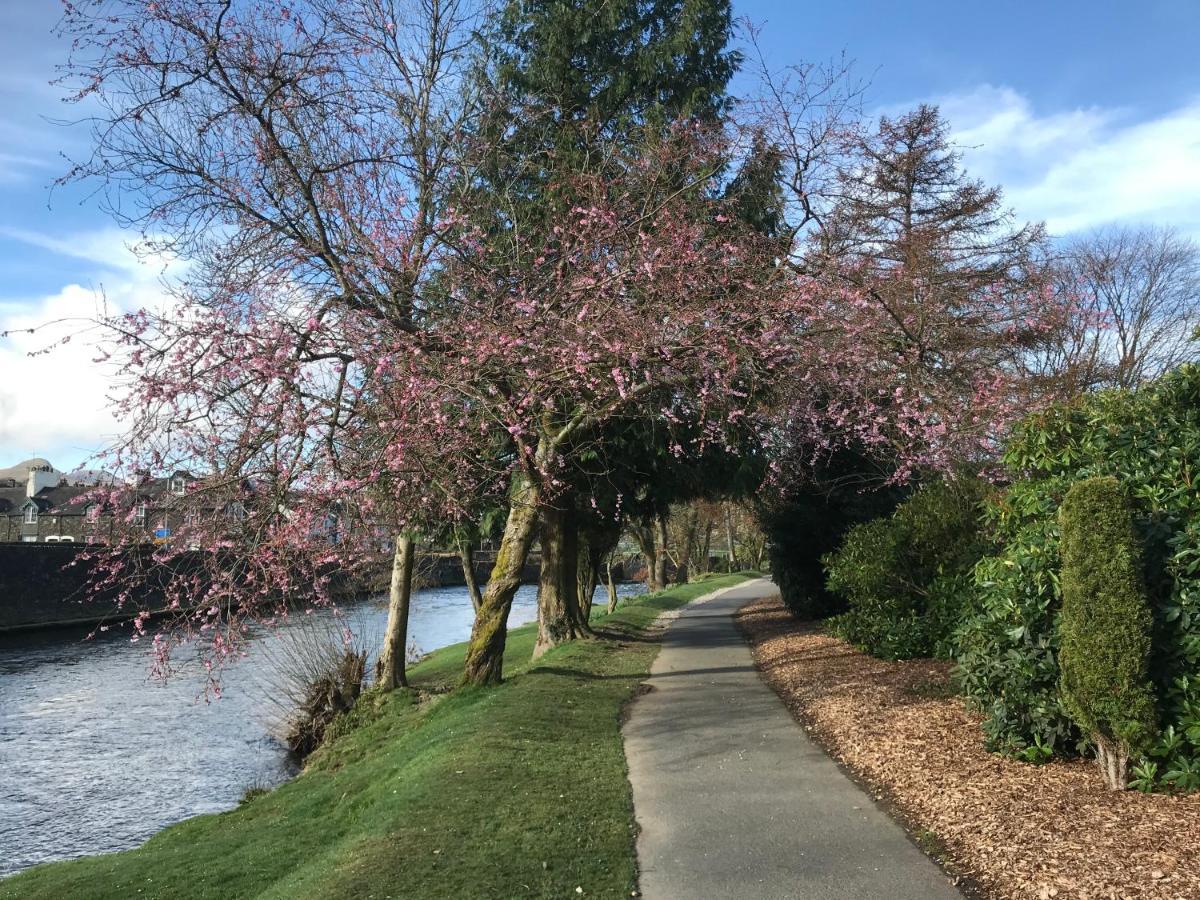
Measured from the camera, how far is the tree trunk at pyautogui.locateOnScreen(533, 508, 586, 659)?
17.0m

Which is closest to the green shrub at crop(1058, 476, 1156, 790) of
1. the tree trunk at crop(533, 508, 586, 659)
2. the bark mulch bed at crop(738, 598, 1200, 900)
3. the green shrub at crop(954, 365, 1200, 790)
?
the green shrub at crop(954, 365, 1200, 790)

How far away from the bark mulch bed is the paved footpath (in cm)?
25

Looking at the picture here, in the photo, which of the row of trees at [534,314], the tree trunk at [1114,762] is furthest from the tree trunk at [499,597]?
the tree trunk at [1114,762]

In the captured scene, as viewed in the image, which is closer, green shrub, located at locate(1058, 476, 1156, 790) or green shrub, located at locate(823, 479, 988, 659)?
green shrub, located at locate(1058, 476, 1156, 790)

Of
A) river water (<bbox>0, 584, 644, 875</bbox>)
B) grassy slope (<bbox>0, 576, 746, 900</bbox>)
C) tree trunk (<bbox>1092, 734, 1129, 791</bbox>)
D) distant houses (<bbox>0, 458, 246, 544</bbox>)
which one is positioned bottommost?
river water (<bbox>0, 584, 644, 875</bbox>)

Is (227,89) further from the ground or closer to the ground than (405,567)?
further from the ground

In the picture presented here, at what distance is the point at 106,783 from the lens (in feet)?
45.8

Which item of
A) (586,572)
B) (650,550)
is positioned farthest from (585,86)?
(650,550)

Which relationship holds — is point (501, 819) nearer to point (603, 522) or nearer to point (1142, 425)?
point (1142, 425)

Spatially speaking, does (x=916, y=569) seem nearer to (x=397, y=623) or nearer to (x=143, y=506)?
(x=397, y=623)

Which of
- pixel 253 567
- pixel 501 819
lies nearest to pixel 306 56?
pixel 253 567

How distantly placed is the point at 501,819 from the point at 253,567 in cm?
288

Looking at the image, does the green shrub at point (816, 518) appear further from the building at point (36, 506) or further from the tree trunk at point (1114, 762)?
the building at point (36, 506)

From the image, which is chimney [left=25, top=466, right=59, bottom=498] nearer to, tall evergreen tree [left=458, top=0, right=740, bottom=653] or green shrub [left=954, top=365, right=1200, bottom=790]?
tall evergreen tree [left=458, top=0, right=740, bottom=653]
